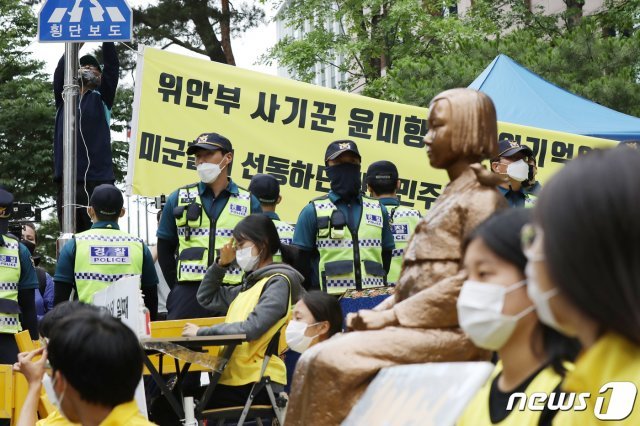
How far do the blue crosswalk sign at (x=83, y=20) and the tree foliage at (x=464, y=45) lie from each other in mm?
9978

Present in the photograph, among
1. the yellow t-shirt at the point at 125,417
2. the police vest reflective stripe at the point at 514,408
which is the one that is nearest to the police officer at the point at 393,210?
the yellow t-shirt at the point at 125,417

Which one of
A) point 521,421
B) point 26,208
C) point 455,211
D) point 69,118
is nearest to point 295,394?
point 455,211

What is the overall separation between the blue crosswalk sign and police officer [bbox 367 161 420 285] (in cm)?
234

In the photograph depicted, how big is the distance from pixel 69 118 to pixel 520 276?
7242 millimetres

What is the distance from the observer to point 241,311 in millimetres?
6988

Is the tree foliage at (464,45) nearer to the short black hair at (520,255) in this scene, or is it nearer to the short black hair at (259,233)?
the short black hair at (259,233)

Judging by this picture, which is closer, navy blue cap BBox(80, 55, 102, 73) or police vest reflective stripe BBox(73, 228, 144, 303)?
police vest reflective stripe BBox(73, 228, 144, 303)

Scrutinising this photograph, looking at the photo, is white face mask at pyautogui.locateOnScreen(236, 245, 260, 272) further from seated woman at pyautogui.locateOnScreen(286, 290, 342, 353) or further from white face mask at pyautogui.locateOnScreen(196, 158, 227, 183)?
white face mask at pyautogui.locateOnScreen(196, 158, 227, 183)

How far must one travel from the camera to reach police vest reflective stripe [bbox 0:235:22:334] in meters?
8.18

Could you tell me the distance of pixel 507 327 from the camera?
9.61ft

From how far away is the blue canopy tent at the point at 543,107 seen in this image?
40.9ft

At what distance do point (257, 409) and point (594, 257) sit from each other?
16.5 feet

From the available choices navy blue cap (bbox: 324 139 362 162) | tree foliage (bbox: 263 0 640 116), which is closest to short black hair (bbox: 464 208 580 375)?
navy blue cap (bbox: 324 139 362 162)

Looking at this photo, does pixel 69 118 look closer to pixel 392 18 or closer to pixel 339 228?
pixel 339 228
